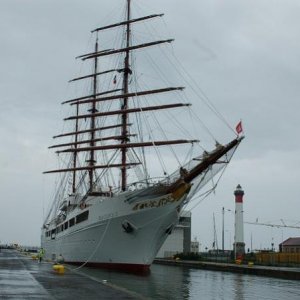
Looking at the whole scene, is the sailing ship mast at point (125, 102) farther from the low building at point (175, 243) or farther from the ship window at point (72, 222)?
the low building at point (175, 243)

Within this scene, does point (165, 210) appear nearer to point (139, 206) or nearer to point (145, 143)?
point (139, 206)

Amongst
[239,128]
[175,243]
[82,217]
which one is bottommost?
[175,243]

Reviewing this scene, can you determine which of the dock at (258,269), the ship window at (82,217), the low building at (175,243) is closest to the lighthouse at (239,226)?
the low building at (175,243)

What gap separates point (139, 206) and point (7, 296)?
22217 mm

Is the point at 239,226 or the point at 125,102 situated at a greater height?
the point at 125,102

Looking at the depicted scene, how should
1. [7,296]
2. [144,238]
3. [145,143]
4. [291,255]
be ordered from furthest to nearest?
1. [291,255]
2. [145,143]
3. [144,238]
4. [7,296]

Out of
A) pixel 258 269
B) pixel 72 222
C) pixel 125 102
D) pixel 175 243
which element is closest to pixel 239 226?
pixel 175 243

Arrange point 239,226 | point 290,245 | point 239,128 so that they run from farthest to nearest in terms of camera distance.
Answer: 1. point 290,245
2. point 239,226
3. point 239,128

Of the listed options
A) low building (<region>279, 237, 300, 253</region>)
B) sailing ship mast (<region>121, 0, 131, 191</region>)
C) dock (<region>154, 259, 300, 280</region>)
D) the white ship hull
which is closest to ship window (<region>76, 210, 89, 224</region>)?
the white ship hull

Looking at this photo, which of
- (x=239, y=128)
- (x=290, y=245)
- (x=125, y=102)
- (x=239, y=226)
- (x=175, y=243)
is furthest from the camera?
(x=290, y=245)

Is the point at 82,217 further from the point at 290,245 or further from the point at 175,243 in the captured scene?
the point at 290,245

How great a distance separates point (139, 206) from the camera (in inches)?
1487

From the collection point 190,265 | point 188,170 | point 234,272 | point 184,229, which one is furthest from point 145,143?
point 184,229

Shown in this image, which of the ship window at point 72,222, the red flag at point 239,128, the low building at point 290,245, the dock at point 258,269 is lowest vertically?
the dock at point 258,269
